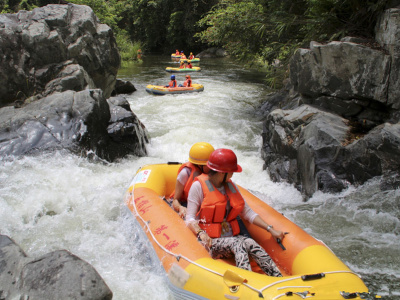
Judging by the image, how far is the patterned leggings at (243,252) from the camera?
2.91 metres

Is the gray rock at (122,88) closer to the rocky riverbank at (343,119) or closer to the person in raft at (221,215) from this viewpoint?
the rocky riverbank at (343,119)

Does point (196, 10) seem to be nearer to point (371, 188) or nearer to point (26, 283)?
point (371, 188)

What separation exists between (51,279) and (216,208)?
1.40m

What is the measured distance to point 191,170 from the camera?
381 cm

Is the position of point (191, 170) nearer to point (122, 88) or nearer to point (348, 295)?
point (348, 295)

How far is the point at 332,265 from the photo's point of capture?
2.78m

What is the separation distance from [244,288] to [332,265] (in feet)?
2.54

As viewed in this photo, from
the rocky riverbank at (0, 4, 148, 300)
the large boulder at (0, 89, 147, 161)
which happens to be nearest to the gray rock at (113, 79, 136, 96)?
the rocky riverbank at (0, 4, 148, 300)

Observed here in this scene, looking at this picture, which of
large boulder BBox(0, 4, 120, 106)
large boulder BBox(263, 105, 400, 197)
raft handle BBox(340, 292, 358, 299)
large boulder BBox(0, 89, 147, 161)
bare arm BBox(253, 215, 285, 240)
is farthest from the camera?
large boulder BBox(0, 4, 120, 106)

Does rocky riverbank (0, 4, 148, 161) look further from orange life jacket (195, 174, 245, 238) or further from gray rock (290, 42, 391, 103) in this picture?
orange life jacket (195, 174, 245, 238)

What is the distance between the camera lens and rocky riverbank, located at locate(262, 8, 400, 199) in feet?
15.8

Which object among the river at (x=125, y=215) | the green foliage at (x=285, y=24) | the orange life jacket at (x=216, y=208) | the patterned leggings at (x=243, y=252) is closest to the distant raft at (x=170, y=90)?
the green foliage at (x=285, y=24)

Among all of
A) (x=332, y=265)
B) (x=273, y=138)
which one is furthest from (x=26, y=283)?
(x=273, y=138)

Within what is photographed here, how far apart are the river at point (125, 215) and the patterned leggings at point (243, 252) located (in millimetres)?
633
